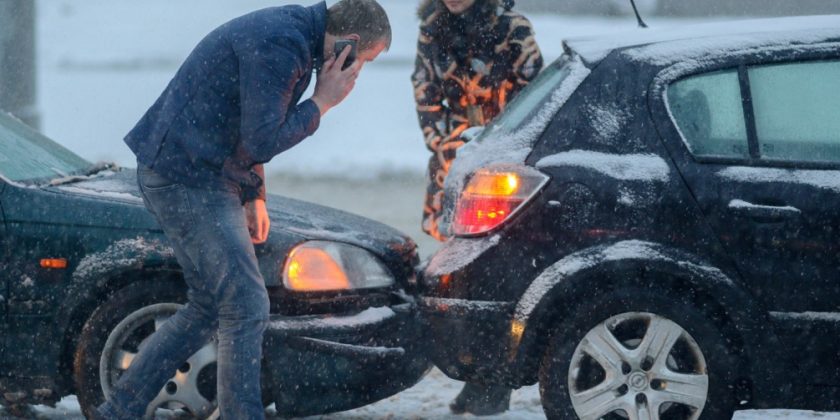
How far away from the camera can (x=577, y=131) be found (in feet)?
15.4

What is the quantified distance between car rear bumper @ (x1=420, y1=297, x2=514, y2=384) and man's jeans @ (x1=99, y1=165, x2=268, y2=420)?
0.69 meters

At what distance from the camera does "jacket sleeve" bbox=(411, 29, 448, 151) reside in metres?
6.42

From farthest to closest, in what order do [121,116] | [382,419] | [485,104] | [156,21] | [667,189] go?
[156,21]
[121,116]
[485,104]
[382,419]
[667,189]

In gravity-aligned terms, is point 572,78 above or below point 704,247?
above

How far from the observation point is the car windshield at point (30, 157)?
527 cm

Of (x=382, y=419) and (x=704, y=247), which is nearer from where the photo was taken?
(x=704, y=247)

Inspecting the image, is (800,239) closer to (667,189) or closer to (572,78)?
(667,189)

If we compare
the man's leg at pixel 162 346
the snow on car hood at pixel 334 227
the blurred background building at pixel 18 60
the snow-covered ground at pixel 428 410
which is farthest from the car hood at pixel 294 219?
the blurred background building at pixel 18 60

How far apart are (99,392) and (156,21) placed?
112ft

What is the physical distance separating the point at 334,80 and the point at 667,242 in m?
1.29

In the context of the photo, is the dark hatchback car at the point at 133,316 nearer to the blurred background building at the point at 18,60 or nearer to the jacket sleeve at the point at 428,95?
the jacket sleeve at the point at 428,95

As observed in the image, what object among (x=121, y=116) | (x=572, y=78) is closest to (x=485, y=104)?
(x=572, y=78)

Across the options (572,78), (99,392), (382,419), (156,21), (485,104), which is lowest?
(156,21)

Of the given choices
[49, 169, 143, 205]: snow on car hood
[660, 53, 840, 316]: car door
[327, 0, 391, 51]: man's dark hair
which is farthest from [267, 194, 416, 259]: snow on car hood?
[660, 53, 840, 316]: car door
